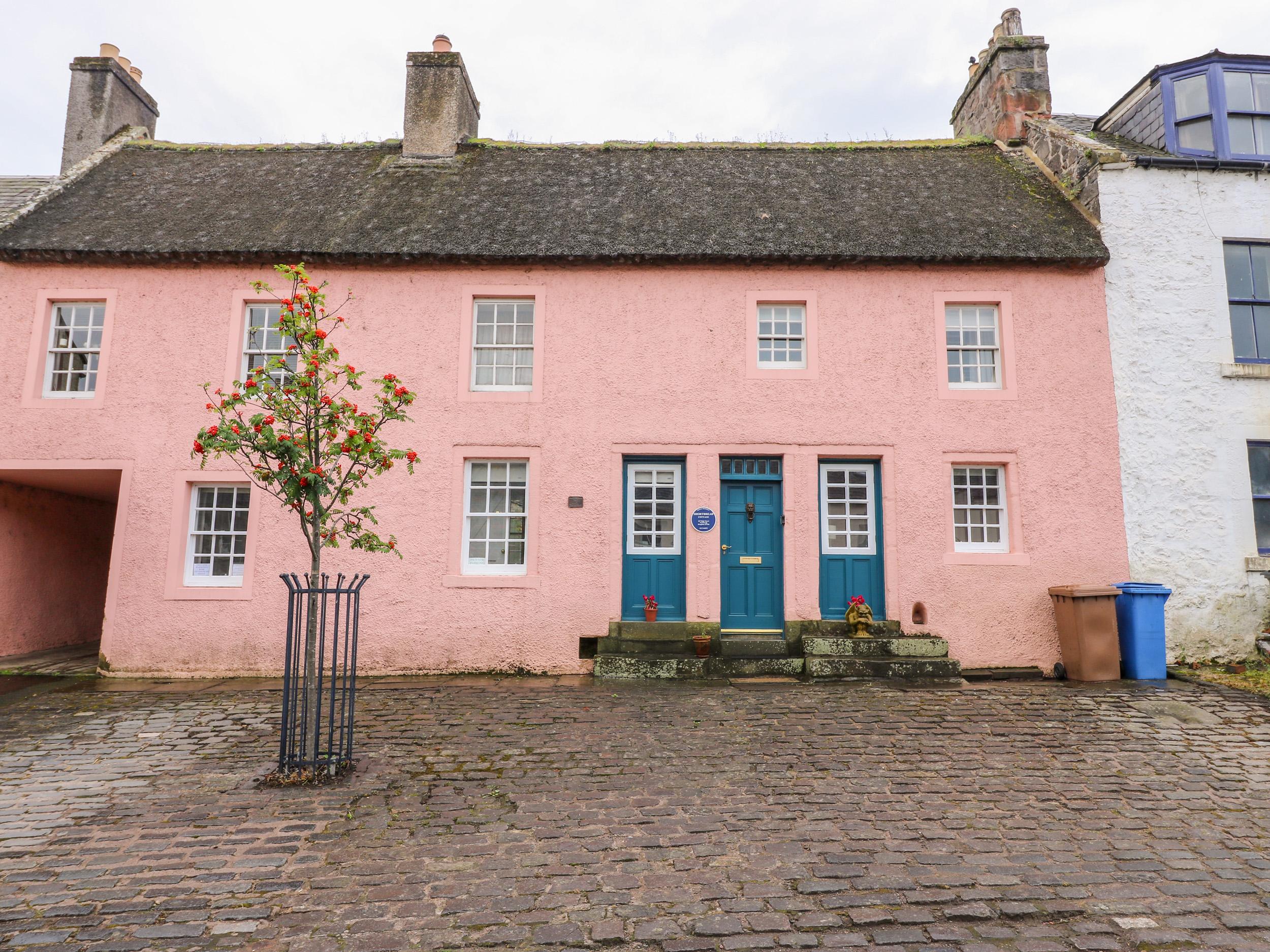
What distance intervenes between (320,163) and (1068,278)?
12.3 metres

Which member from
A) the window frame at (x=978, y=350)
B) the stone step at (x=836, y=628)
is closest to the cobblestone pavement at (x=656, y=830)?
the stone step at (x=836, y=628)

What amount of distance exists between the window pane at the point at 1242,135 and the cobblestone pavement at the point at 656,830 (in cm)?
828

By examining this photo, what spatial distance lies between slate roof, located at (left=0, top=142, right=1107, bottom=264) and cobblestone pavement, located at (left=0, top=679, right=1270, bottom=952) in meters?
6.23

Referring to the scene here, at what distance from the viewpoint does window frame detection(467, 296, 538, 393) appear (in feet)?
32.5

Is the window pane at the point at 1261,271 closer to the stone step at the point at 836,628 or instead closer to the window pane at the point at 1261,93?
the window pane at the point at 1261,93

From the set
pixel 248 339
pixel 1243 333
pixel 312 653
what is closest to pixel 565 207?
pixel 248 339

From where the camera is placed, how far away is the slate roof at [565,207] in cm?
981

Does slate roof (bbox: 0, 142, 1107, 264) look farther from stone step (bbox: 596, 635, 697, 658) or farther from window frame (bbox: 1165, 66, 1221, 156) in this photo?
stone step (bbox: 596, 635, 697, 658)

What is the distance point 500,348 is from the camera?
10.0 m

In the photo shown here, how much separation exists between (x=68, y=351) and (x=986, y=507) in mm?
13322

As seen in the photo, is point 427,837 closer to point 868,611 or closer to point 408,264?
point 868,611

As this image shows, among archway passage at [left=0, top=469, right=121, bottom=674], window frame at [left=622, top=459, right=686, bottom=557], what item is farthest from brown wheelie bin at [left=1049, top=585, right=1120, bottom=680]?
archway passage at [left=0, top=469, right=121, bottom=674]

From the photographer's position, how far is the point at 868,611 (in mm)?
9234

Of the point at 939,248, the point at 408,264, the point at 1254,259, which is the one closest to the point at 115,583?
the point at 408,264
